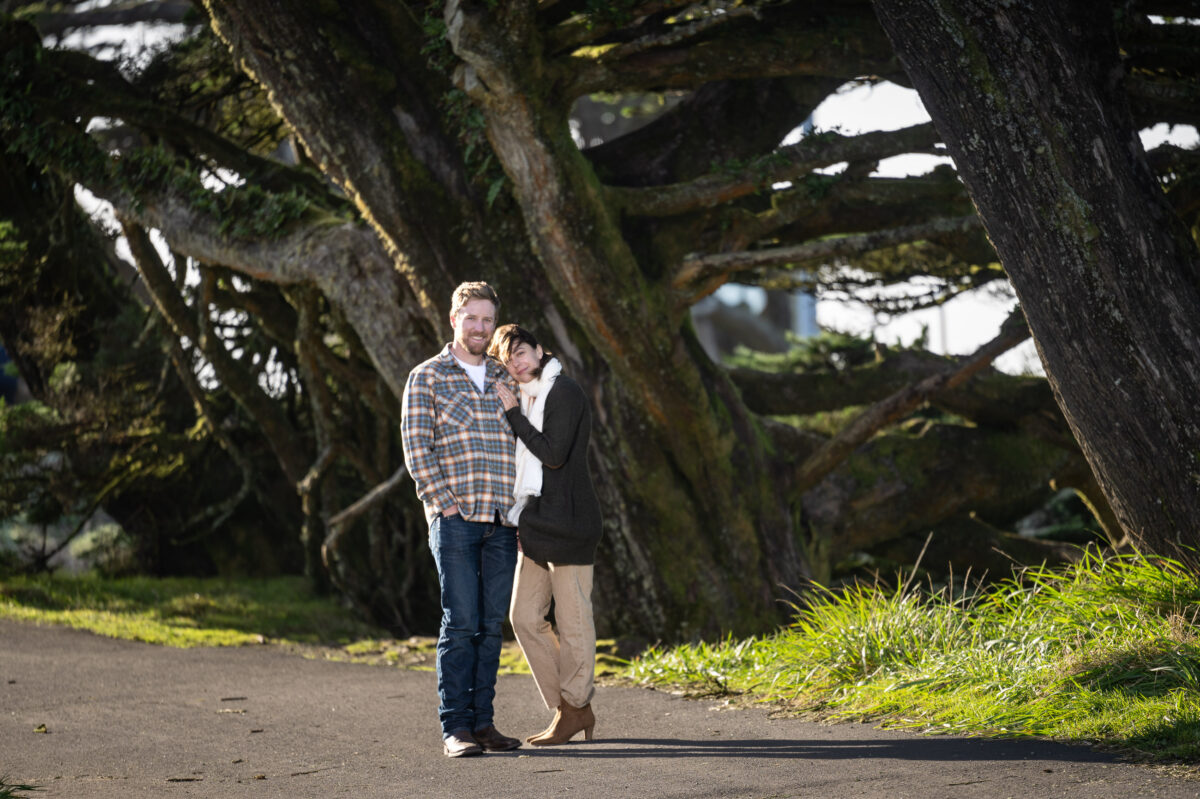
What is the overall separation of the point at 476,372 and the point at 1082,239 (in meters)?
2.98

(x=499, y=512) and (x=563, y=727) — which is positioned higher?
(x=499, y=512)

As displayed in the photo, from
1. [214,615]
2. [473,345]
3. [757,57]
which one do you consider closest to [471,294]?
[473,345]

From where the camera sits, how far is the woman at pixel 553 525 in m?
5.03

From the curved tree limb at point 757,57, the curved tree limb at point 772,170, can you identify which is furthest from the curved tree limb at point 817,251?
the curved tree limb at point 757,57

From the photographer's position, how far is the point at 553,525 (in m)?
5.01

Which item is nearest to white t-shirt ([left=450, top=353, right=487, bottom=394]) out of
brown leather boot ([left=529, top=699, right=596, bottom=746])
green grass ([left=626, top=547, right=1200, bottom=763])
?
brown leather boot ([left=529, top=699, right=596, bottom=746])

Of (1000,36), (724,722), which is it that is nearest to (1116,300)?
(1000,36)

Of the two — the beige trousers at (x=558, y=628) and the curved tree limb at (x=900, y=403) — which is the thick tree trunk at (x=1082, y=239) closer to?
the curved tree limb at (x=900, y=403)

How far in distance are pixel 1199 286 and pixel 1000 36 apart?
1599 mm

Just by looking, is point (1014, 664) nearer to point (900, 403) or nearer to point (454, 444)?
point (454, 444)

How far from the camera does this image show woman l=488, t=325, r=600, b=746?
16.5ft

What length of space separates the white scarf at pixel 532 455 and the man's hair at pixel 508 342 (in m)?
0.06

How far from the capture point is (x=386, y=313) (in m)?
8.40

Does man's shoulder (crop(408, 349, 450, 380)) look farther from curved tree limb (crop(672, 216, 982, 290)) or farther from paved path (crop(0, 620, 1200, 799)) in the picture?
curved tree limb (crop(672, 216, 982, 290))
